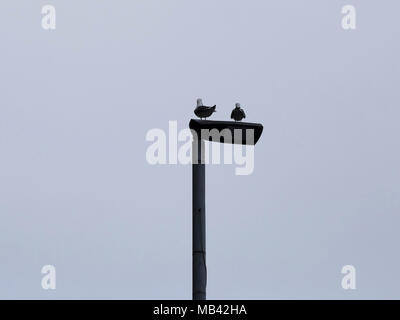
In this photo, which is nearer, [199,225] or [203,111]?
[199,225]

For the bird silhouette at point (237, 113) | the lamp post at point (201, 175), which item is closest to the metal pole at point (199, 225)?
the lamp post at point (201, 175)

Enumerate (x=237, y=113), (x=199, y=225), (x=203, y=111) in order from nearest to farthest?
1. (x=199, y=225)
2. (x=203, y=111)
3. (x=237, y=113)

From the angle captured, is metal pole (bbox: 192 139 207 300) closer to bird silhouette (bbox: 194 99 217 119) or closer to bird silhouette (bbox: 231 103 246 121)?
bird silhouette (bbox: 194 99 217 119)

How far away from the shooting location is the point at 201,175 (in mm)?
18000

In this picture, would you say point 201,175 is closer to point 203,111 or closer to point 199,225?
point 199,225

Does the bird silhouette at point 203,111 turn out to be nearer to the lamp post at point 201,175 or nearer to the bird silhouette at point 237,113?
the lamp post at point 201,175

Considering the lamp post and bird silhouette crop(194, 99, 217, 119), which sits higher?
bird silhouette crop(194, 99, 217, 119)

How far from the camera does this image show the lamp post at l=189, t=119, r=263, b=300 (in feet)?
58.0

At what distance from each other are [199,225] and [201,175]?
27.6 inches

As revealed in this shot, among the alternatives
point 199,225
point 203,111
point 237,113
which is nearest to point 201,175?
point 199,225

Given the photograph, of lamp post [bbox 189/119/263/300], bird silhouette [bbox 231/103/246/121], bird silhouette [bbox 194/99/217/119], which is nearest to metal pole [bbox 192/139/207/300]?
lamp post [bbox 189/119/263/300]
